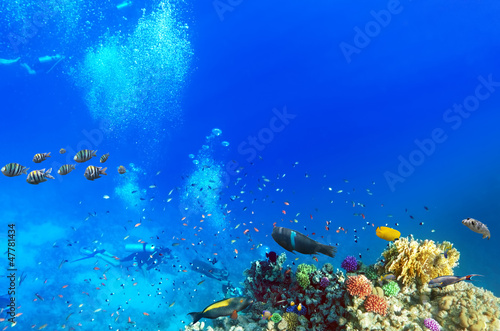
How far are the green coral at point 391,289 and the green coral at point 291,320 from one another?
2.07 m

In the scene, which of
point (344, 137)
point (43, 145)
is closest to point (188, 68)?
point (344, 137)

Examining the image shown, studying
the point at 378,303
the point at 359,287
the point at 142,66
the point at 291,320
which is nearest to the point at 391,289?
the point at 378,303

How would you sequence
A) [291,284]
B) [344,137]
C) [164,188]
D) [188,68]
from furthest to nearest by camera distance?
[164,188], [344,137], [188,68], [291,284]

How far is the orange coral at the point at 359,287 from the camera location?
18.5 ft

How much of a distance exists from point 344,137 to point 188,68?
3466cm

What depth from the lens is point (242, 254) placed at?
28.1 meters

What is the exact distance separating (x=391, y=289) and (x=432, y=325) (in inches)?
36.1

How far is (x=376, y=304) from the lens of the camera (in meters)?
5.45

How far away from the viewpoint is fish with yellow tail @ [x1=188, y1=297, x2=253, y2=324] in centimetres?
543

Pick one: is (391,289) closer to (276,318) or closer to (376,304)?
(376,304)

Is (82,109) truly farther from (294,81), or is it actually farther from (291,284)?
(291,284)

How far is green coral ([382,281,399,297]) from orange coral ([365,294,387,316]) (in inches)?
17.2

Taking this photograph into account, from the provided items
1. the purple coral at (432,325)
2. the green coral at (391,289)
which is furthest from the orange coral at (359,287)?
the purple coral at (432,325)

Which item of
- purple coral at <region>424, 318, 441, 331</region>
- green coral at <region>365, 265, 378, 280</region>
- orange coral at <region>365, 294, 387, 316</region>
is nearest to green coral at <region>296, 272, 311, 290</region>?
green coral at <region>365, 265, 378, 280</region>
